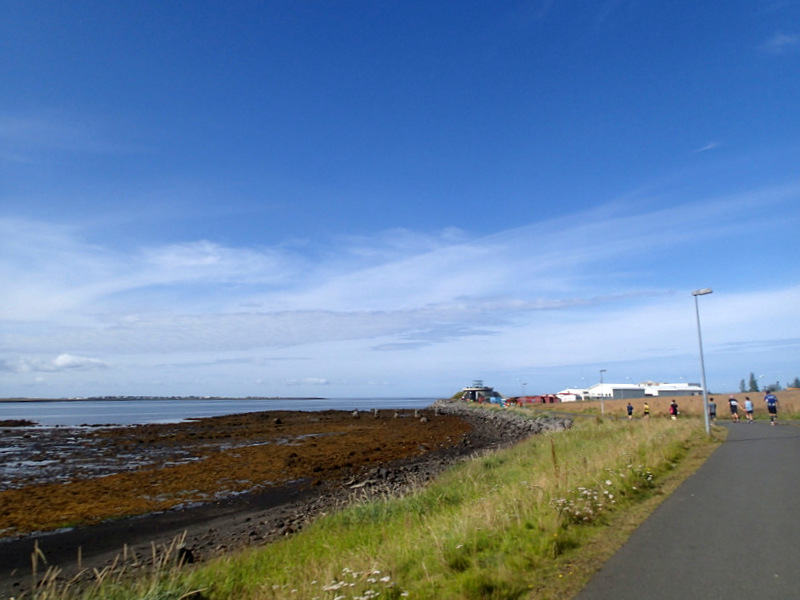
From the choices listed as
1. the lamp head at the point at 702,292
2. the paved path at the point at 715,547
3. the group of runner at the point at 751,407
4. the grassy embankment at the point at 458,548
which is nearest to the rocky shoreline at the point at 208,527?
the grassy embankment at the point at 458,548

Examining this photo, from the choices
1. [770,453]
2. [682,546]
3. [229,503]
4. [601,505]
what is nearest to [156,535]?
[229,503]

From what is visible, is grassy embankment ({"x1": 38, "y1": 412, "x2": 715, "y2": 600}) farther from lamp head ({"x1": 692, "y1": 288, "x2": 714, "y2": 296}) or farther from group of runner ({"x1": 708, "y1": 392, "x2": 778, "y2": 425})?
group of runner ({"x1": 708, "y1": 392, "x2": 778, "y2": 425})

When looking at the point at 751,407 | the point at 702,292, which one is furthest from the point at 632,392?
the point at 702,292

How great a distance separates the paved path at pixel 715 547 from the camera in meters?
5.45

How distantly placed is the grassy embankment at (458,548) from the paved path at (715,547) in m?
0.33

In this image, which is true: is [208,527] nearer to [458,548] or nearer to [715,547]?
[458,548]

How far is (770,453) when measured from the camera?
1605 cm

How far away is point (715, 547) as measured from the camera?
680cm

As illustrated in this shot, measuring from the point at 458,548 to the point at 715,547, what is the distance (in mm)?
3399

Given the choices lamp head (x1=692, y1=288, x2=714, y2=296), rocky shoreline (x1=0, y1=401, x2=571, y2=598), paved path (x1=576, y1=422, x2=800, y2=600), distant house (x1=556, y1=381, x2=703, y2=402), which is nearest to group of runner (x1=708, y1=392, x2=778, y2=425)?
lamp head (x1=692, y1=288, x2=714, y2=296)

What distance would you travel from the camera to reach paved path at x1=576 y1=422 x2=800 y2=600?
545 cm

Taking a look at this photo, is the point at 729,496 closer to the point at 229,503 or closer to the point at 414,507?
the point at 414,507

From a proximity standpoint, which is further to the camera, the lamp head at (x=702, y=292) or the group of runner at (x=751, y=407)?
the group of runner at (x=751, y=407)

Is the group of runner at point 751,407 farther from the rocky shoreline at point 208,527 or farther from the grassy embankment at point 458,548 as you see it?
the grassy embankment at point 458,548
